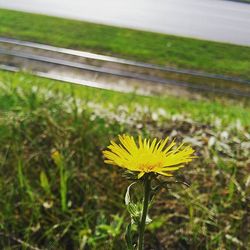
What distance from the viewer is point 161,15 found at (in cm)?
1828

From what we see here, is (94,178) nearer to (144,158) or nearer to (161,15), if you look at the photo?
(144,158)

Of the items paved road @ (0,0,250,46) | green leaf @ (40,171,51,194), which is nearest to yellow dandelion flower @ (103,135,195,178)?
green leaf @ (40,171,51,194)

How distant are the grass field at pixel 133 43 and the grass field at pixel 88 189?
31.2 ft

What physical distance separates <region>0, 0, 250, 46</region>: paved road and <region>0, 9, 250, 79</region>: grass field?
959mm

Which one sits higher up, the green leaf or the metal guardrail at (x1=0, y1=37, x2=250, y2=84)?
the metal guardrail at (x1=0, y1=37, x2=250, y2=84)

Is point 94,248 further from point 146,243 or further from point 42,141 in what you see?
point 42,141

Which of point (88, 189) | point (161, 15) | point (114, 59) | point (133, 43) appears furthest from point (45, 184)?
point (161, 15)

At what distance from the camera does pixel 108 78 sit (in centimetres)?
1220

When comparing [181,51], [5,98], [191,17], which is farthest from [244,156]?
[191,17]

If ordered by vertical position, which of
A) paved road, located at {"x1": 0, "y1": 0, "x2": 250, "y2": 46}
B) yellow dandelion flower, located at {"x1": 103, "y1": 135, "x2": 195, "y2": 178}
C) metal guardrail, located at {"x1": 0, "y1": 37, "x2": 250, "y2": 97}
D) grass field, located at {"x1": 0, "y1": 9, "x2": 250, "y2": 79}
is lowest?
yellow dandelion flower, located at {"x1": 103, "y1": 135, "x2": 195, "y2": 178}

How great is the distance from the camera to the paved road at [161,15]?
656 inches

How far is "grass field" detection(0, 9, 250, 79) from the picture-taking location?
13.6 metres

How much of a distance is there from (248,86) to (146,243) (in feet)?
31.9

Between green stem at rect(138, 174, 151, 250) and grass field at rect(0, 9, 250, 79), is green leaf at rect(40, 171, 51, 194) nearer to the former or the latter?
green stem at rect(138, 174, 151, 250)
